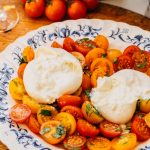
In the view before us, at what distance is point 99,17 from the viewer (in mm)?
2504

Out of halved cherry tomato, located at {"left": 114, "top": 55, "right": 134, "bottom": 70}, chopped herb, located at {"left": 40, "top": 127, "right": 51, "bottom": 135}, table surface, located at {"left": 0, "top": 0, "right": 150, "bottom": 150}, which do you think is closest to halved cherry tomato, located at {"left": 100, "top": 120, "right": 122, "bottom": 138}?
chopped herb, located at {"left": 40, "top": 127, "right": 51, "bottom": 135}

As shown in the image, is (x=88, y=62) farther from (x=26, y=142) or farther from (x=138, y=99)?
(x=26, y=142)

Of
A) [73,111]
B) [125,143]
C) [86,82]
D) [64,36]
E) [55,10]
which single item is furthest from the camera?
[55,10]

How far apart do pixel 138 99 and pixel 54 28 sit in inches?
27.7

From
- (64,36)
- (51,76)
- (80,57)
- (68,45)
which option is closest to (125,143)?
(51,76)

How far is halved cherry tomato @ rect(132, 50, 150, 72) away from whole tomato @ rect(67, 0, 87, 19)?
20.7 inches

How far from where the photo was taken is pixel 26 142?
5.78 feet

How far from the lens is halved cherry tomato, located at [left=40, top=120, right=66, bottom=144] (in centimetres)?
173

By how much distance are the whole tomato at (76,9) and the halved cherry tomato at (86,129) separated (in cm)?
87

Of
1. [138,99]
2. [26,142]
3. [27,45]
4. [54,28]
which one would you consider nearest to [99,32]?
[54,28]

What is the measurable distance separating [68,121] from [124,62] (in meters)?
0.44

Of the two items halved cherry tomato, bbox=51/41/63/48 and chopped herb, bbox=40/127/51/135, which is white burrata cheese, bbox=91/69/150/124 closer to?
chopped herb, bbox=40/127/51/135

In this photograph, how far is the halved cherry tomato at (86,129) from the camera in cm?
175

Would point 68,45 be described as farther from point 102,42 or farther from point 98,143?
point 98,143
